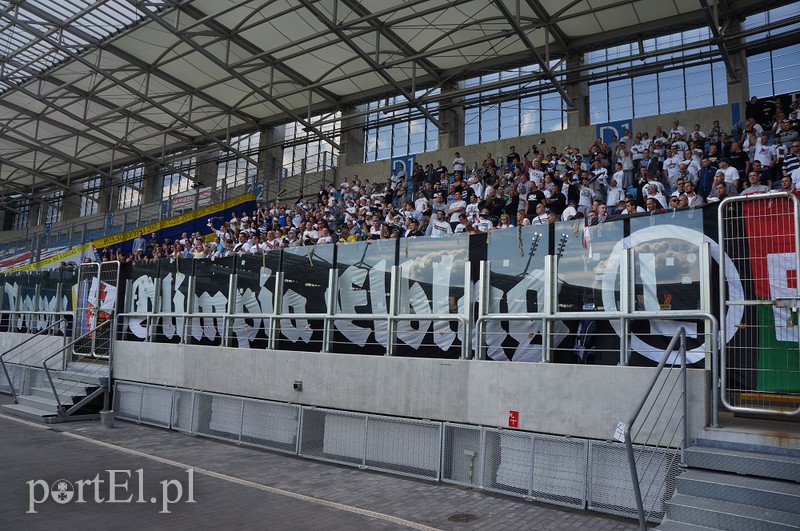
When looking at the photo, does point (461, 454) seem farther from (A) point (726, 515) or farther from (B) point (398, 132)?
(B) point (398, 132)

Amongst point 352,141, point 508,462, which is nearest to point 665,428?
point 508,462

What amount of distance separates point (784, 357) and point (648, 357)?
1.59m

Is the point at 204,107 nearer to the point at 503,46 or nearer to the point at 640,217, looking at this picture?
the point at 503,46

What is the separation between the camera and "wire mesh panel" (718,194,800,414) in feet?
23.2

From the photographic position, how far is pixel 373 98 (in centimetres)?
3191

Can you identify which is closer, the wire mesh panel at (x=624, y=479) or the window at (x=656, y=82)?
the wire mesh panel at (x=624, y=479)

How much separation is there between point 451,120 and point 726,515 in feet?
82.6

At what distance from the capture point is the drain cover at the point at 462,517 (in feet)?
25.5

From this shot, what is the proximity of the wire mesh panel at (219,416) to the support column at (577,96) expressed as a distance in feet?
59.8

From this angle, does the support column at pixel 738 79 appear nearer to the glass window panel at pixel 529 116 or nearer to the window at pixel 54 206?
the glass window panel at pixel 529 116

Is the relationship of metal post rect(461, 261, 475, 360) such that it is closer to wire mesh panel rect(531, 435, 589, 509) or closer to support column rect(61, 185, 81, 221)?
wire mesh panel rect(531, 435, 589, 509)

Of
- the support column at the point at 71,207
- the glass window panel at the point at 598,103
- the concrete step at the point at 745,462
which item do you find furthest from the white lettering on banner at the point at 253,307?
the support column at the point at 71,207

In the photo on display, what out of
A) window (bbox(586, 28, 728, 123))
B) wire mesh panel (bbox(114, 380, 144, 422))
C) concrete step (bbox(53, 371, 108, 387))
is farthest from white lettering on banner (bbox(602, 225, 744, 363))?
window (bbox(586, 28, 728, 123))

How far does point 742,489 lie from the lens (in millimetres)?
6141
